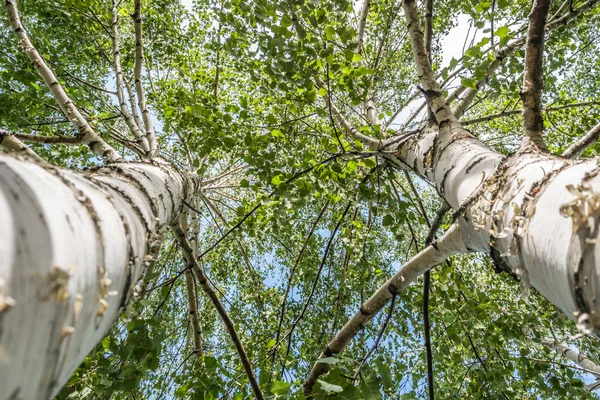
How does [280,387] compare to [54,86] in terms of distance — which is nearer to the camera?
[280,387]

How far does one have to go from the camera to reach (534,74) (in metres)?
1.35

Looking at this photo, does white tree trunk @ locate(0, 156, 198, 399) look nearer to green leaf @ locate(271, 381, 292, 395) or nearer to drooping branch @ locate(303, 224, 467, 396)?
green leaf @ locate(271, 381, 292, 395)

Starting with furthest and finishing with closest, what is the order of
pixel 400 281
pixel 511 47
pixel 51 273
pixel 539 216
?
pixel 511 47 → pixel 400 281 → pixel 539 216 → pixel 51 273

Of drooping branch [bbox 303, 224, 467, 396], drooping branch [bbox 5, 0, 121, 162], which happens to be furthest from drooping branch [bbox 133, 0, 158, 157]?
drooping branch [bbox 303, 224, 467, 396]

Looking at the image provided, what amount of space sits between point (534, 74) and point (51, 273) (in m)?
1.67

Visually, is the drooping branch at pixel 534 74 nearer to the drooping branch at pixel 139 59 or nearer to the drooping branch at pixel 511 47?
the drooping branch at pixel 511 47

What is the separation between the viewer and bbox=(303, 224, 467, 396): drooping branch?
4.48 feet

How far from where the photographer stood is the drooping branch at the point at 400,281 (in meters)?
1.37

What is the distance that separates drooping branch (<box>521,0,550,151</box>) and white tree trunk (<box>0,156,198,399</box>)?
138 cm

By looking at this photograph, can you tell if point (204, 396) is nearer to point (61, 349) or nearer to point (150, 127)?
point (61, 349)

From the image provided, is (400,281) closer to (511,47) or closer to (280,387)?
(280,387)

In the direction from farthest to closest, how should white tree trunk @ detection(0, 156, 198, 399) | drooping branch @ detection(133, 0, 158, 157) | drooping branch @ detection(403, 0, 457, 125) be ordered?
1. drooping branch @ detection(133, 0, 158, 157)
2. drooping branch @ detection(403, 0, 457, 125)
3. white tree trunk @ detection(0, 156, 198, 399)

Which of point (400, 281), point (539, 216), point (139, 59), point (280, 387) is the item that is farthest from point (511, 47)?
point (139, 59)

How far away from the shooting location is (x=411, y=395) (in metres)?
1.65
